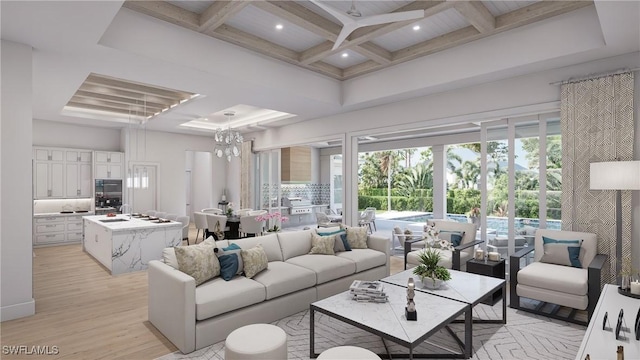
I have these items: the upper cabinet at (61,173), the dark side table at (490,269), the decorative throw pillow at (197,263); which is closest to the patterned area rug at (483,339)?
the dark side table at (490,269)

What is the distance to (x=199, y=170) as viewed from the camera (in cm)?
1222

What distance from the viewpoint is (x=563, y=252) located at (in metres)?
3.92

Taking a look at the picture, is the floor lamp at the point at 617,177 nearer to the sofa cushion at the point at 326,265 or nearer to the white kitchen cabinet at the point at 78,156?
the sofa cushion at the point at 326,265

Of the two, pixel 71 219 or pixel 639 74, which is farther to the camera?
pixel 71 219

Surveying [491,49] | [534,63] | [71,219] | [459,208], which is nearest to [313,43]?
[491,49]

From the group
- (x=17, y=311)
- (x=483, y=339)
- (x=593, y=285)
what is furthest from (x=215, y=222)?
(x=593, y=285)

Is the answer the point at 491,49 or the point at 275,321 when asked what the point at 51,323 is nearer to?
the point at 275,321

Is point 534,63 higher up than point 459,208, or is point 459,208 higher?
point 534,63

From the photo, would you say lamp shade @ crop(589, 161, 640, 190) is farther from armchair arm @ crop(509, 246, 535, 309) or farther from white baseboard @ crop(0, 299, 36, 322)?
white baseboard @ crop(0, 299, 36, 322)

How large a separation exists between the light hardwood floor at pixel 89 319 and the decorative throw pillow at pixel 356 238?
8.98 feet

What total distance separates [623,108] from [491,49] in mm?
1613

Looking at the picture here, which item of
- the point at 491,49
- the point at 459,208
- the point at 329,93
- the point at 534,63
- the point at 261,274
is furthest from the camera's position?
the point at 459,208

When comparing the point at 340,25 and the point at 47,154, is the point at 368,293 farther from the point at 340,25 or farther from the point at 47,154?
the point at 47,154

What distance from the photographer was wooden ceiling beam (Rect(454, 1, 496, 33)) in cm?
355
